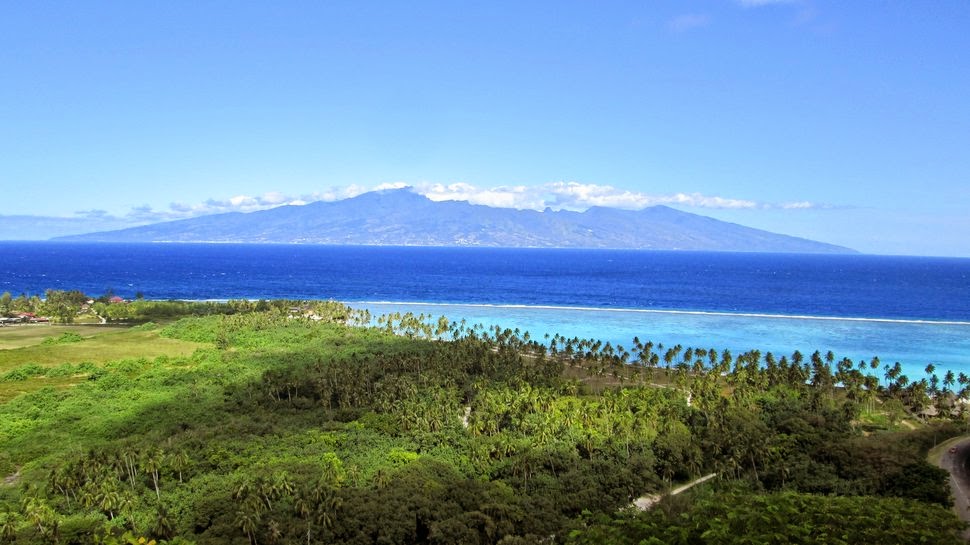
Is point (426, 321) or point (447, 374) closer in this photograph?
point (447, 374)

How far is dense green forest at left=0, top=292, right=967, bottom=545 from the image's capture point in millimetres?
43438

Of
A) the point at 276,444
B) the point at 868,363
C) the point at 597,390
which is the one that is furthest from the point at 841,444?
the point at 868,363

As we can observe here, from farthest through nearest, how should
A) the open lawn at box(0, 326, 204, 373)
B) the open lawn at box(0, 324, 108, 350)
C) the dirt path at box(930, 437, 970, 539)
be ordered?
the open lawn at box(0, 324, 108, 350) < the open lawn at box(0, 326, 204, 373) < the dirt path at box(930, 437, 970, 539)

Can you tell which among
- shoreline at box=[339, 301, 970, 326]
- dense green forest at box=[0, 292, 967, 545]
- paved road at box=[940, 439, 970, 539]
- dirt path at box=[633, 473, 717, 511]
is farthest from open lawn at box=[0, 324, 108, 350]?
paved road at box=[940, 439, 970, 539]

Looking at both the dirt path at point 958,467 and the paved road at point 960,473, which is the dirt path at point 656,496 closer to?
the paved road at point 960,473

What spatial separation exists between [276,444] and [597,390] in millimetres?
45149

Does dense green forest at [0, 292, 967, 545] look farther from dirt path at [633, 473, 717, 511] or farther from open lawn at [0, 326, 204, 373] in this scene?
open lawn at [0, 326, 204, 373]

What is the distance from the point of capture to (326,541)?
43219 mm

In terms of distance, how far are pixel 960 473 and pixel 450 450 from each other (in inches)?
1877

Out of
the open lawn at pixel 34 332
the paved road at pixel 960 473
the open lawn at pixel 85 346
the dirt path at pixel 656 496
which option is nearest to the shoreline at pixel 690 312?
the open lawn at pixel 34 332

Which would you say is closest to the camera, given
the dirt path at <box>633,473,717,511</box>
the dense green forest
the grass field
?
the dense green forest

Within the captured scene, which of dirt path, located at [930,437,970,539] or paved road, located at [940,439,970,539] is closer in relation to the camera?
paved road, located at [940,439,970,539]

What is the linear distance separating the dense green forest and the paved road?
1.95 meters

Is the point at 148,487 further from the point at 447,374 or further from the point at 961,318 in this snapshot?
the point at 961,318
